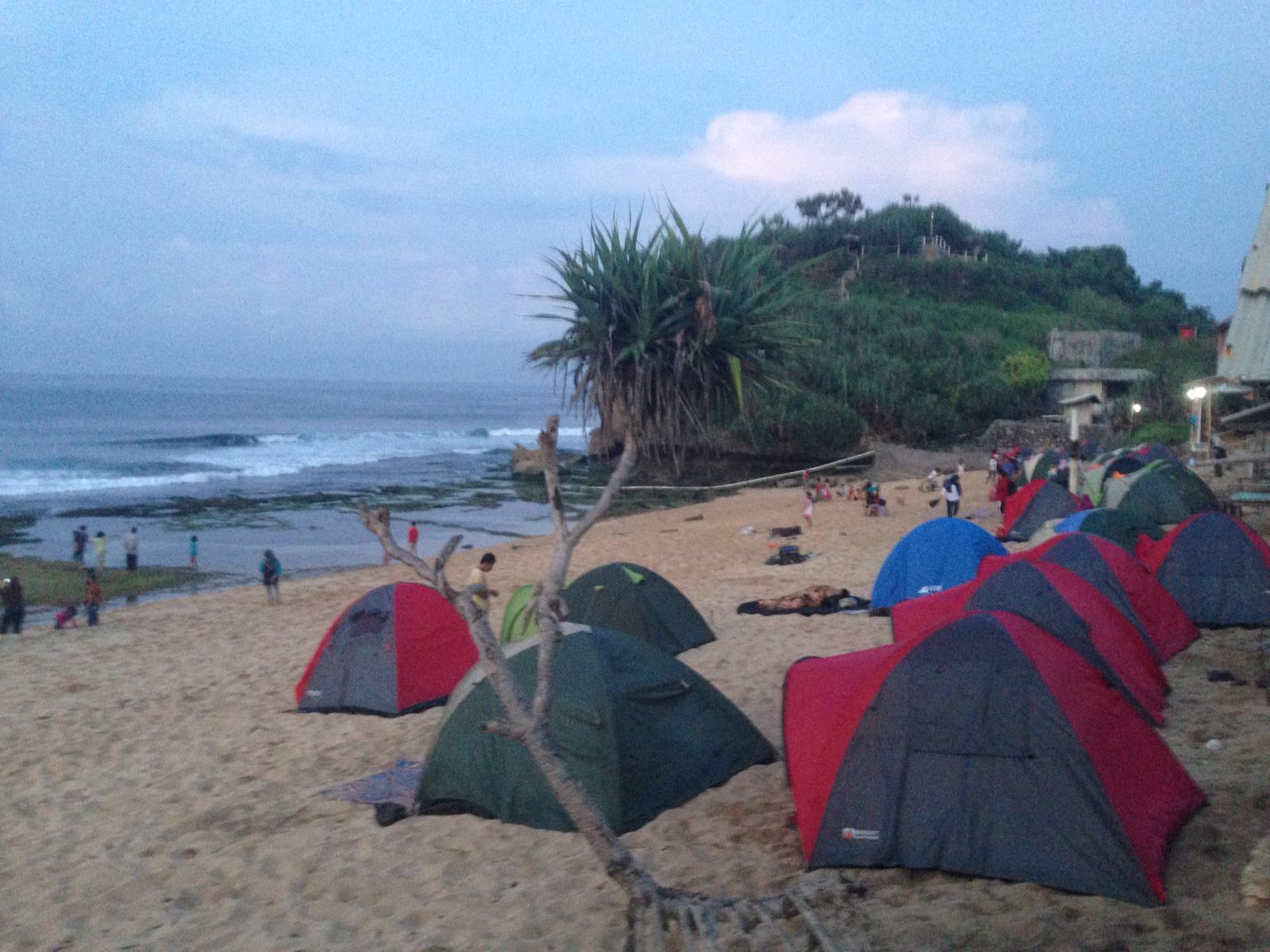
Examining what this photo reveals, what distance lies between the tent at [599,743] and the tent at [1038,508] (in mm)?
12176

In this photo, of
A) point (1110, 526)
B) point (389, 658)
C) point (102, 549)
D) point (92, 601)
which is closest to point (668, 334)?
point (389, 658)

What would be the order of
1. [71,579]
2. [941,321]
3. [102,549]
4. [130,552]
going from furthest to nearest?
[941,321]
[130,552]
[102,549]
[71,579]

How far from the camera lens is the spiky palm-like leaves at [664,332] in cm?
559

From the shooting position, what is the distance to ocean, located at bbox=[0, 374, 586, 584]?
90.5ft

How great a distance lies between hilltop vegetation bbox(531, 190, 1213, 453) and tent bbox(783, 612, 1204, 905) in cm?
188

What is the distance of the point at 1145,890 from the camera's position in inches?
183

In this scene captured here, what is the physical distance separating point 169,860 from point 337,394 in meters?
160

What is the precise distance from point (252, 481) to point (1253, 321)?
148 feet

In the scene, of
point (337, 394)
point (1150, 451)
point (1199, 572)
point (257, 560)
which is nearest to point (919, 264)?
point (1150, 451)

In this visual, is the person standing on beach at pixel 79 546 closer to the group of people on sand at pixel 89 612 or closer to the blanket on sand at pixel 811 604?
the group of people on sand at pixel 89 612

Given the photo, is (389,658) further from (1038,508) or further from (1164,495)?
(1164,495)

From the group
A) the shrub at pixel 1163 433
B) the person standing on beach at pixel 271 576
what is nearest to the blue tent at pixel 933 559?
the person standing on beach at pixel 271 576

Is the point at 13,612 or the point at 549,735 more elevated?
the point at 549,735

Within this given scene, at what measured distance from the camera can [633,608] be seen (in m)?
11.1
